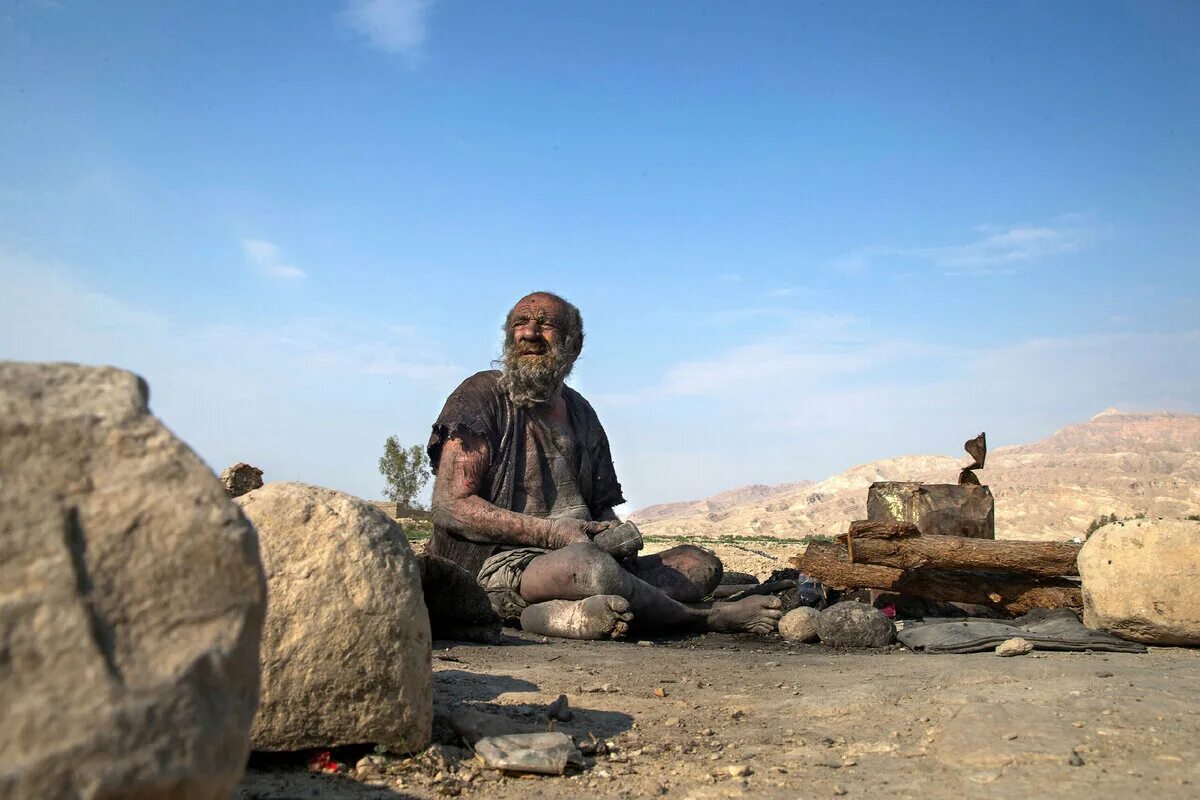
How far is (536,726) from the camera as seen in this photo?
3.66 metres

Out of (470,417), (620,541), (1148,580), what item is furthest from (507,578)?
(1148,580)

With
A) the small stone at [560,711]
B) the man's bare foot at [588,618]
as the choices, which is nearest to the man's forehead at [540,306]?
the man's bare foot at [588,618]

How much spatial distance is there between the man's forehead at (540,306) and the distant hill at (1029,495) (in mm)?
17126

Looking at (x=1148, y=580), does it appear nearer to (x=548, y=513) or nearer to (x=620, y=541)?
(x=620, y=541)

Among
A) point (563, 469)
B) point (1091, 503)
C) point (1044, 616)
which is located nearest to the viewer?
point (1044, 616)

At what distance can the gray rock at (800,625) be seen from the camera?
6562 mm

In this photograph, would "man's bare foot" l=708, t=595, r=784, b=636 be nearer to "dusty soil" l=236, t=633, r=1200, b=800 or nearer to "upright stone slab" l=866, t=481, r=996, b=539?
"dusty soil" l=236, t=633, r=1200, b=800

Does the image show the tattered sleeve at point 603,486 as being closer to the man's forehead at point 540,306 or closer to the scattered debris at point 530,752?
the man's forehead at point 540,306

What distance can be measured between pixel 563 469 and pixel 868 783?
4.94 metres

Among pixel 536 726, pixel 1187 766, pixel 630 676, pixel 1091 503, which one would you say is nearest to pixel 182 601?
pixel 536 726

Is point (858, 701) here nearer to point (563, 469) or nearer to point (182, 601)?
point (182, 601)

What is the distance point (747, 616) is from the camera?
269 inches

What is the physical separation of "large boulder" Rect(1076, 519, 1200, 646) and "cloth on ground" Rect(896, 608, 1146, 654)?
0.45ft

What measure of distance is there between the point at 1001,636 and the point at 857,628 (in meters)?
0.93
